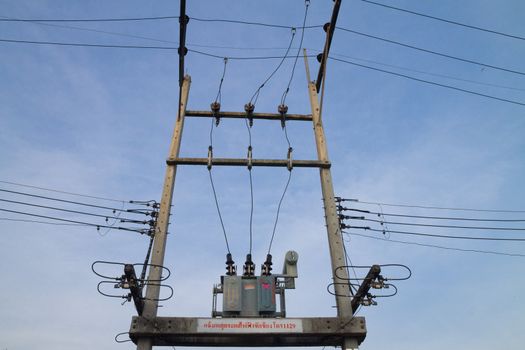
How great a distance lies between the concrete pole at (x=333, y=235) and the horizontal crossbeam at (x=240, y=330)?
21cm

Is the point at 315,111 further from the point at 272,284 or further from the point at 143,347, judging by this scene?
the point at 143,347

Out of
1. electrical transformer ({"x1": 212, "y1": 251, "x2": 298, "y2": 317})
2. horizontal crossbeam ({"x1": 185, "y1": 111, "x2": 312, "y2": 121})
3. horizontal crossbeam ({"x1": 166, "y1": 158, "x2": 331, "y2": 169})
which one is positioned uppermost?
horizontal crossbeam ({"x1": 185, "y1": 111, "x2": 312, "y2": 121})

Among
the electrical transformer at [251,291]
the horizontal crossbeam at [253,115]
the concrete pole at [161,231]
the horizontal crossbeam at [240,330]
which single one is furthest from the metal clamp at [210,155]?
the horizontal crossbeam at [240,330]

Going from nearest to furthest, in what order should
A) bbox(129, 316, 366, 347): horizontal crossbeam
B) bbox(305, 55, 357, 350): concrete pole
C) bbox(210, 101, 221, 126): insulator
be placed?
1. bbox(129, 316, 366, 347): horizontal crossbeam
2. bbox(305, 55, 357, 350): concrete pole
3. bbox(210, 101, 221, 126): insulator

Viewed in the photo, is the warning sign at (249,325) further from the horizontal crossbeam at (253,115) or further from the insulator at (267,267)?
the horizontal crossbeam at (253,115)

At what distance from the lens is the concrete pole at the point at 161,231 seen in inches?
256

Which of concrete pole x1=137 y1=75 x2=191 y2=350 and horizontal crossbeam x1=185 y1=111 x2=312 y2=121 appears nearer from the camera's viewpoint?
concrete pole x1=137 y1=75 x2=191 y2=350

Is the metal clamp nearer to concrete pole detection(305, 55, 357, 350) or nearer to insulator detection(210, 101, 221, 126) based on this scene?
insulator detection(210, 101, 221, 126)

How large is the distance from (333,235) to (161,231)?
320cm

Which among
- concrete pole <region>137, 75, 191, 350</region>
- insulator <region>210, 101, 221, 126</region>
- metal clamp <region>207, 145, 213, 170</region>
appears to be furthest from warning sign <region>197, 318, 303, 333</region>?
insulator <region>210, 101, 221, 126</region>

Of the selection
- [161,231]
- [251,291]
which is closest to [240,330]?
[251,291]

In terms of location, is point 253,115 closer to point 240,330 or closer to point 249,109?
point 249,109

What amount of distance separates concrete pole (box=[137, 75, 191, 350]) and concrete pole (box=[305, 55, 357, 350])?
306cm

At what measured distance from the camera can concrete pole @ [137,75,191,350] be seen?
6514 millimetres
